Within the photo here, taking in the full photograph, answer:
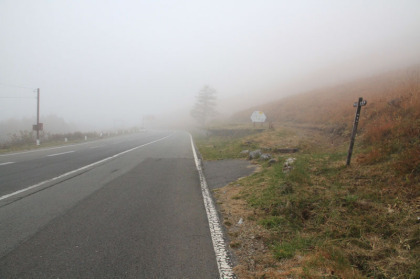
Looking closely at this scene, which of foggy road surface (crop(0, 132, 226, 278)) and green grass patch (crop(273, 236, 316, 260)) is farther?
green grass patch (crop(273, 236, 316, 260))

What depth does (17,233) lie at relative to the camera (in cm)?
369

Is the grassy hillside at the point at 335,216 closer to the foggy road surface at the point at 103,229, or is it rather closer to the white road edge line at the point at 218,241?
the white road edge line at the point at 218,241

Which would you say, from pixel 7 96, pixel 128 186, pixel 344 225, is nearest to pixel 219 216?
pixel 344 225

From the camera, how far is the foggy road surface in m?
2.89

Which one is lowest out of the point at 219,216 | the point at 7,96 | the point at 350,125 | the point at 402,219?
the point at 219,216

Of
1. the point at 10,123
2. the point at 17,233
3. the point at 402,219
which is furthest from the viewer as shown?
the point at 10,123

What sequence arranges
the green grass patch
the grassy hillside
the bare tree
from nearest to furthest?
the grassy hillside
the green grass patch
the bare tree

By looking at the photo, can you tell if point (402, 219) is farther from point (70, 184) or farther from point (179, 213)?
point (70, 184)

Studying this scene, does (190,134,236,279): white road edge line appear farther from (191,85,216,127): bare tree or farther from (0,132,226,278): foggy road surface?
(191,85,216,127): bare tree

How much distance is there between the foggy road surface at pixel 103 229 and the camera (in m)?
2.89

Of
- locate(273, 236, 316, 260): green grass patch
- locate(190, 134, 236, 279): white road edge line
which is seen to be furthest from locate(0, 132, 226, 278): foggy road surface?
locate(273, 236, 316, 260): green grass patch

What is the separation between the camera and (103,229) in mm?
3910

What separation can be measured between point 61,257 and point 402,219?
4611 mm

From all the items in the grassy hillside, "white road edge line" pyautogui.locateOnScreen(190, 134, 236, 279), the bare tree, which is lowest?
"white road edge line" pyautogui.locateOnScreen(190, 134, 236, 279)
